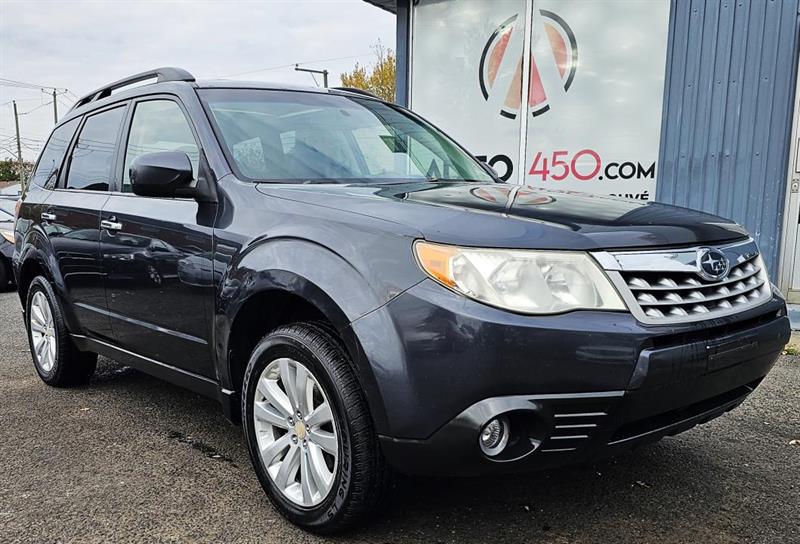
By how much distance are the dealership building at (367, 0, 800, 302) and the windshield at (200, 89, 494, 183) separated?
3.51 meters

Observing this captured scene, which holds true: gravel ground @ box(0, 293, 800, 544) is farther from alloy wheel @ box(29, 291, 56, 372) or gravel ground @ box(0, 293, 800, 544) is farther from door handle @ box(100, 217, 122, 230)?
door handle @ box(100, 217, 122, 230)

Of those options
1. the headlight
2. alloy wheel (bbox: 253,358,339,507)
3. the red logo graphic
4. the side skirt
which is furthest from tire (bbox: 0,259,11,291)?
the headlight

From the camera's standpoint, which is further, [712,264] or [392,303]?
[712,264]

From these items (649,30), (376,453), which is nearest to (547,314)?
(376,453)

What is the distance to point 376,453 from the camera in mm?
2145

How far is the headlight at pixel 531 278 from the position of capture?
1.93 meters

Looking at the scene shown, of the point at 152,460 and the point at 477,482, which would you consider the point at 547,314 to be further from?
the point at 152,460

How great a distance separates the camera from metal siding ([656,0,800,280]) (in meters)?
5.86

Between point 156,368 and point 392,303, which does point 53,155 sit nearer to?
point 156,368

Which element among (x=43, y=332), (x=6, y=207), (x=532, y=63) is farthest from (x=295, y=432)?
(x=6, y=207)

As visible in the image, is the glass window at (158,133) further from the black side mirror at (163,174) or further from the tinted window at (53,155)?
the tinted window at (53,155)

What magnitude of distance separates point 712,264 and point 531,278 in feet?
2.17

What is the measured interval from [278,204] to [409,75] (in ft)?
19.2

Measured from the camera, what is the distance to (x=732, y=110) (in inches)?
240
